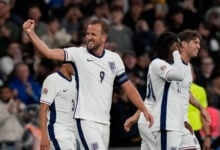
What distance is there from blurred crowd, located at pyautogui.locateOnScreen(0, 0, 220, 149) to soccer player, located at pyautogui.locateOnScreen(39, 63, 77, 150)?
241 centimetres

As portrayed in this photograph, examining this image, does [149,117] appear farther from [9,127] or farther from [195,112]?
[9,127]

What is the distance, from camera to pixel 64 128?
12.6m

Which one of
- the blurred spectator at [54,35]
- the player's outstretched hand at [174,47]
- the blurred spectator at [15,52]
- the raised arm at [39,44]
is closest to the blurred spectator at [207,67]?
the blurred spectator at [54,35]

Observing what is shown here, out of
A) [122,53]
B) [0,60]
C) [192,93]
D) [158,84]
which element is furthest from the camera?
[122,53]

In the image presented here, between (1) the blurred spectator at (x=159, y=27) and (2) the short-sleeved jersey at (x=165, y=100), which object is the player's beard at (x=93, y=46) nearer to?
(2) the short-sleeved jersey at (x=165, y=100)

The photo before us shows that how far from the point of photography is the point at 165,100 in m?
12.3

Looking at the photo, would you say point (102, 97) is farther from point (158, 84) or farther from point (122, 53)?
point (122, 53)

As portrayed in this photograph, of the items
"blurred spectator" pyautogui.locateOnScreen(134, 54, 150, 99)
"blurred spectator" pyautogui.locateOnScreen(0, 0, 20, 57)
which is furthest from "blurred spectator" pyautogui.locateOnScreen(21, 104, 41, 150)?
"blurred spectator" pyautogui.locateOnScreen(134, 54, 150, 99)

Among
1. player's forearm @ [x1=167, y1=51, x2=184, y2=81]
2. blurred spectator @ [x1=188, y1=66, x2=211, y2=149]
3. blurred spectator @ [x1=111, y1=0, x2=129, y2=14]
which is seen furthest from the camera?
blurred spectator @ [x1=111, y1=0, x2=129, y2=14]

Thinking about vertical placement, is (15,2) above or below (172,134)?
above

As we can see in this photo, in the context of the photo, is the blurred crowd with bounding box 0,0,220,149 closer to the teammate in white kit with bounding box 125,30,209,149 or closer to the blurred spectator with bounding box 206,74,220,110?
the blurred spectator with bounding box 206,74,220,110

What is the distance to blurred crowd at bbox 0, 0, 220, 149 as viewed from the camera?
16.5 m

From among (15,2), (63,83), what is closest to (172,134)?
(63,83)

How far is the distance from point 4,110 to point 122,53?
3.53 m
